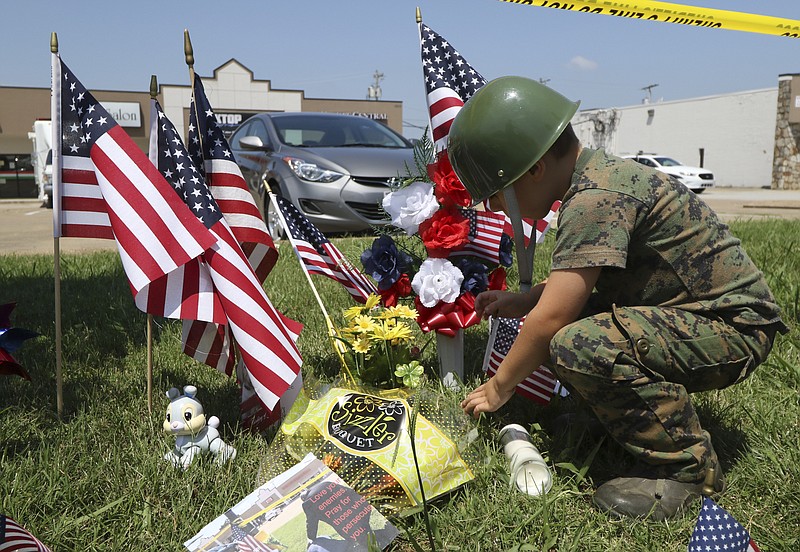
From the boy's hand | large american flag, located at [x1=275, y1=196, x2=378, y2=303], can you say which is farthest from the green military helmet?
large american flag, located at [x1=275, y1=196, x2=378, y2=303]

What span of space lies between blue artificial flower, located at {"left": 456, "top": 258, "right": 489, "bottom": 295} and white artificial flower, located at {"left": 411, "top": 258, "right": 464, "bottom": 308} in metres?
0.07

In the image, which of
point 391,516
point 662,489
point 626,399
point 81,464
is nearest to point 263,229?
point 81,464

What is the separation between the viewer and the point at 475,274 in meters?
2.71

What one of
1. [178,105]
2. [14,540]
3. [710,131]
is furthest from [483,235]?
[178,105]

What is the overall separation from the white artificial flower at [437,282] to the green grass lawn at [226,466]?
0.49m

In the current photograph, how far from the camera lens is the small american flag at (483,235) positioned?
2.71m

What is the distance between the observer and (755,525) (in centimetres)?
182

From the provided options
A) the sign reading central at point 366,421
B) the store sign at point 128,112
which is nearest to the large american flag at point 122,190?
the sign reading central at point 366,421

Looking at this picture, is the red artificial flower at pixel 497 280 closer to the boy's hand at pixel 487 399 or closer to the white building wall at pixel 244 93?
the boy's hand at pixel 487 399

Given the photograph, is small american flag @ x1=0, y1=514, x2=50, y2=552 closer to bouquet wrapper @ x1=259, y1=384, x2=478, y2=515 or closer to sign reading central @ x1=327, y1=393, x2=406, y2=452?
bouquet wrapper @ x1=259, y1=384, x2=478, y2=515

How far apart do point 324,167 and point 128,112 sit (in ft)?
118

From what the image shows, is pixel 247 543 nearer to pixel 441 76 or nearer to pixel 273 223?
pixel 441 76

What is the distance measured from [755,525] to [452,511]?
2.69ft

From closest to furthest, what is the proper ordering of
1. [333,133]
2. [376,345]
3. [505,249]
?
[376,345]
[505,249]
[333,133]
